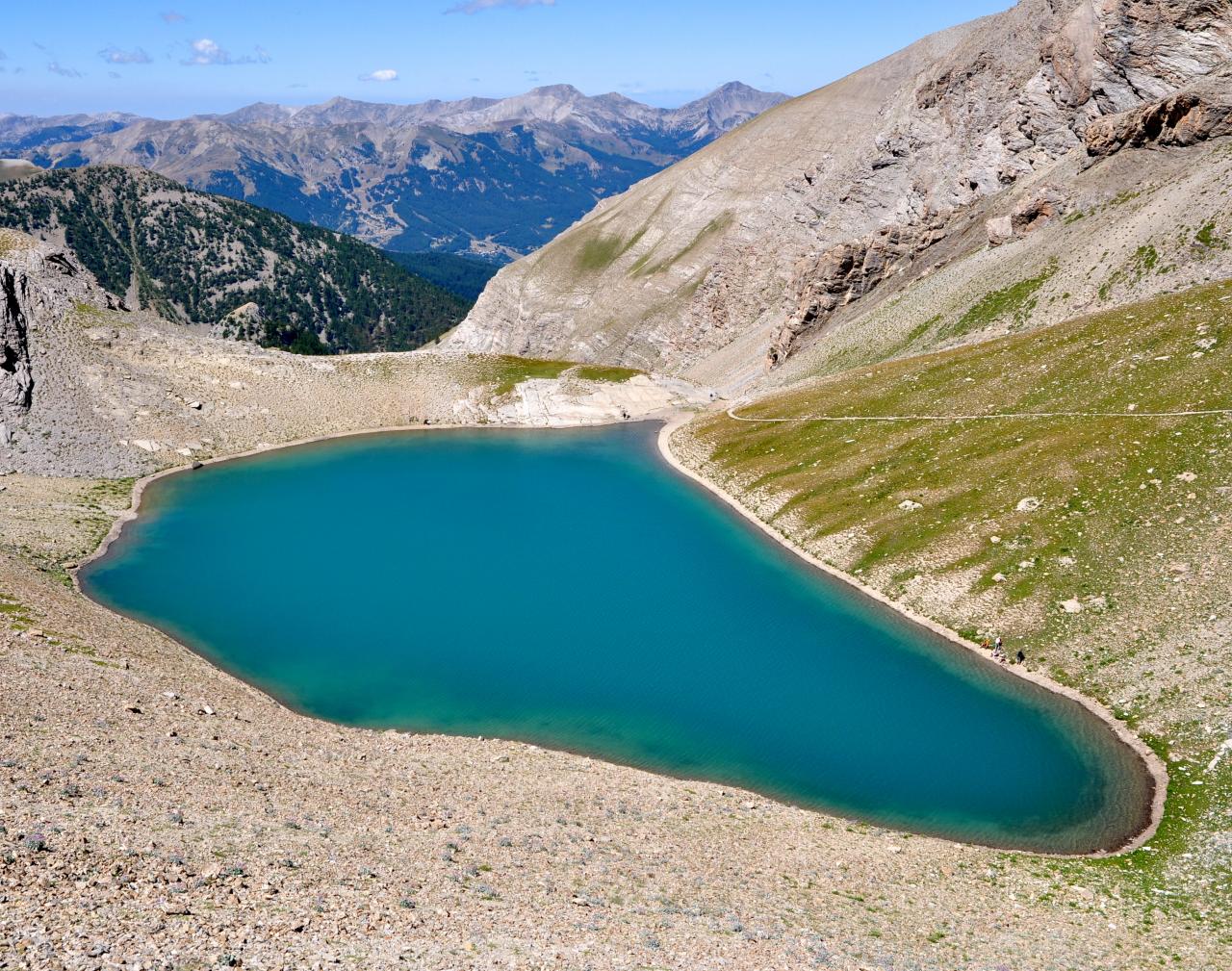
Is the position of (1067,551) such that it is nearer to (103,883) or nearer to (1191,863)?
(1191,863)

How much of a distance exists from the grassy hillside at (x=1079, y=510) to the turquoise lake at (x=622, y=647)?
3.18m

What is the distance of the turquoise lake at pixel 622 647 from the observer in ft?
148

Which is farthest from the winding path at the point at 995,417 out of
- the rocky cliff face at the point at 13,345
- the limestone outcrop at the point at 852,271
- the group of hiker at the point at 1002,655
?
the rocky cliff face at the point at 13,345

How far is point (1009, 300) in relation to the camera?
99750mm

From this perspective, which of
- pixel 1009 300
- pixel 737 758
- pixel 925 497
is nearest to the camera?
pixel 737 758

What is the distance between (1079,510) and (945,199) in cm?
9006

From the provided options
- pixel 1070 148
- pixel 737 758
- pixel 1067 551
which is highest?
pixel 1070 148

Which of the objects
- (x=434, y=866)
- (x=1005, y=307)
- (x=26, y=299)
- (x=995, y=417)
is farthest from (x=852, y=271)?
(x=434, y=866)

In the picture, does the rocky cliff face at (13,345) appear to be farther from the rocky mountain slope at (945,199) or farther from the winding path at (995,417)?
the rocky mountain slope at (945,199)

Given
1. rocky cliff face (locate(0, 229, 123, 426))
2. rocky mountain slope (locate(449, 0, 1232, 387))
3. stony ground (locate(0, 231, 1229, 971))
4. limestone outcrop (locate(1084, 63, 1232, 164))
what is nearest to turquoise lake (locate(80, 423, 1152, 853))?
stony ground (locate(0, 231, 1229, 971))

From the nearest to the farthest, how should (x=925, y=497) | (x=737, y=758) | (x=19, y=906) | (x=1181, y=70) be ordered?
(x=19, y=906) < (x=737, y=758) < (x=925, y=497) < (x=1181, y=70)

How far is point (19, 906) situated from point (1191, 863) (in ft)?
129

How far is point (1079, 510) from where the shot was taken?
62281 millimetres

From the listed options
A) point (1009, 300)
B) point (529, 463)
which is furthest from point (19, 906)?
point (1009, 300)
